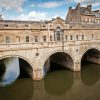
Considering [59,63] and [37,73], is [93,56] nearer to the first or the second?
[59,63]

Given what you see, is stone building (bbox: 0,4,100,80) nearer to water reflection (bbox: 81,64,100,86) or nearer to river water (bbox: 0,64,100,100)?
river water (bbox: 0,64,100,100)

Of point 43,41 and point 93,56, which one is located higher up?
point 43,41

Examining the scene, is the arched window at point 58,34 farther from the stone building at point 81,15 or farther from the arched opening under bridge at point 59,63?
the stone building at point 81,15

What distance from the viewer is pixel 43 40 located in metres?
A: 28.0

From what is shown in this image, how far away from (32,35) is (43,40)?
229cm

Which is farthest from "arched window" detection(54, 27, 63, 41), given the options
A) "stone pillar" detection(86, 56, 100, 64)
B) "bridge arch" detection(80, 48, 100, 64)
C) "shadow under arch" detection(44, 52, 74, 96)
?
"stone pillar" detection(86, 56, 100, 64)

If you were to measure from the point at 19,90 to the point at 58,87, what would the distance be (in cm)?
589

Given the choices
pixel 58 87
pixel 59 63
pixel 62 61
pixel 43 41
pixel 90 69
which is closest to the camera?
pixel 58 87

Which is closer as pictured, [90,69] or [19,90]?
[19,90]

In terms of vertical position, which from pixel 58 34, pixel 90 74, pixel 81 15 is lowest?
pixel 90 74

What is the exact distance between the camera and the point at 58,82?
27.3 meters

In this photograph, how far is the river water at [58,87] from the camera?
72.9ft

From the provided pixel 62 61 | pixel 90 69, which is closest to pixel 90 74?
pixel 90 69

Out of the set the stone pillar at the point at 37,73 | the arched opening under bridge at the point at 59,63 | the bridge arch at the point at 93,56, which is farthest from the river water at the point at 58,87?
the bridge arch at the point at 93,56
